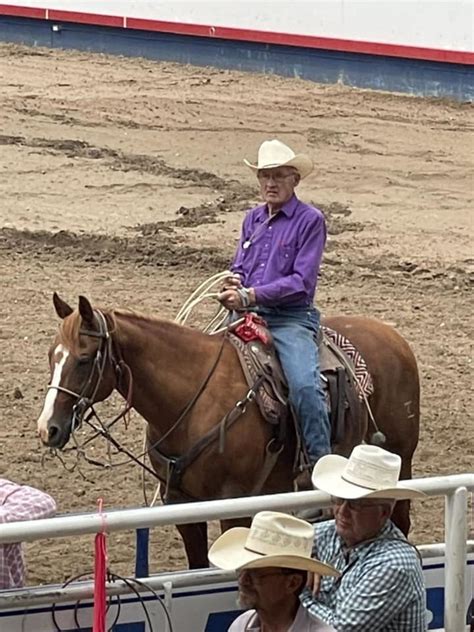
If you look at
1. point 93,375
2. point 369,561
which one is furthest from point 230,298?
point 369,561

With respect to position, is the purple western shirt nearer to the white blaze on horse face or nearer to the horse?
the horse

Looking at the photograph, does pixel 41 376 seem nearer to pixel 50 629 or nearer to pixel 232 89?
pixel 50 629

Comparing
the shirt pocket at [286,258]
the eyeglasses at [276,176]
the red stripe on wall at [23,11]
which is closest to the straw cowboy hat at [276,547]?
the shirt pocket at [286,258]

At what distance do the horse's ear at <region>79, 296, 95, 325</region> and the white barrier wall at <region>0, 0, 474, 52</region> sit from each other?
17491mm

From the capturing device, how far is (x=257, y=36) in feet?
82.5

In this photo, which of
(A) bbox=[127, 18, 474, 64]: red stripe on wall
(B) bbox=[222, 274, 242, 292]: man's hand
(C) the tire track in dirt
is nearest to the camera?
(B) bbox=[222, 274, 242, 292]: man's hand

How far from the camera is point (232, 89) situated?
925 inches

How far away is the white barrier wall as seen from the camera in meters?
23.3

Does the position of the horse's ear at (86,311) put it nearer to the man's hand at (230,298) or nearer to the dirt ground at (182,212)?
the man's hand at (230,298)

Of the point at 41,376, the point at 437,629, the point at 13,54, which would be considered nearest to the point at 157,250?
the point at 41,376

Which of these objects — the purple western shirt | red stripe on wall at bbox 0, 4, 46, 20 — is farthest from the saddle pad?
red stripe on wall at bbox 0, 4, 46, 20

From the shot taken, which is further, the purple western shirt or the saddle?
the saddle

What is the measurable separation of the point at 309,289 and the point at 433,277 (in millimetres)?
7575

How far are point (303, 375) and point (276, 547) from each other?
112 inches
